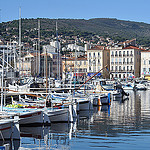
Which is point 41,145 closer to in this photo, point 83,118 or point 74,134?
point 74,134

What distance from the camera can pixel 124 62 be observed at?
5349 inches

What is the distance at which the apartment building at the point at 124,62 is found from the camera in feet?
443

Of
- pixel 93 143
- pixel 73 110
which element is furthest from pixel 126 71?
pixel 93 143

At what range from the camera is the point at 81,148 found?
2289 centimetres

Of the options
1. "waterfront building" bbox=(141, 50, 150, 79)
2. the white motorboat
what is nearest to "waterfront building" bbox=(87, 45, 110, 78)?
"waterfront building" bbox=(141, 50, 150, 79)

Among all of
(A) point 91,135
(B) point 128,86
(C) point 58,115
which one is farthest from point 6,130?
(B) point 128,86

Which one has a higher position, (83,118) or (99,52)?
(99,52)

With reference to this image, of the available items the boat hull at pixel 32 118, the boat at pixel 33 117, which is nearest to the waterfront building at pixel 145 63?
the boat at pixel 33 117

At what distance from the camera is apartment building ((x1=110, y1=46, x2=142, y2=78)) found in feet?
443

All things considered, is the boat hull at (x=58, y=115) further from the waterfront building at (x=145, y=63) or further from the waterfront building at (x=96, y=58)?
the waterfront building at (x=145, y=63)

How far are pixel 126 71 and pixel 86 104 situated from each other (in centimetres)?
9278

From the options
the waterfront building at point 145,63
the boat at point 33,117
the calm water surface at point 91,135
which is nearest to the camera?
the calm water surface at point 91,135

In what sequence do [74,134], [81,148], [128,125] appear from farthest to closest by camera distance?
[128,125] < [74,134] < [81,148]

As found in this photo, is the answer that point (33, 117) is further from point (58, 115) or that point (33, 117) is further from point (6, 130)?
point (6, 130)
